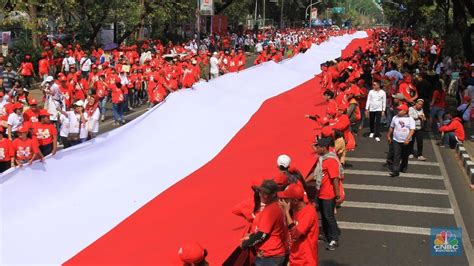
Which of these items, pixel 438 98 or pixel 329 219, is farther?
pixel 438 98

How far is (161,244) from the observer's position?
6266mm

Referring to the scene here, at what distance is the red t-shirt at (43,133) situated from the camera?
10305mm

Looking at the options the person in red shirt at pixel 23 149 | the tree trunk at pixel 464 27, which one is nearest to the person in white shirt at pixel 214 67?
the tree trunk at pixel 464 27

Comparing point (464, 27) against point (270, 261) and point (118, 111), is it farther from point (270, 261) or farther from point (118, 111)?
point (270, 261)

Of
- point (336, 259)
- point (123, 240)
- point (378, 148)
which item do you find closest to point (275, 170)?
point (336, 259)

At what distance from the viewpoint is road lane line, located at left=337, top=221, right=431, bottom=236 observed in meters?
8.99

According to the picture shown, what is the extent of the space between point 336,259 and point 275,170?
171cm

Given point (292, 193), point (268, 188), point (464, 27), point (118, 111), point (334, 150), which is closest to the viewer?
point (268, 188)

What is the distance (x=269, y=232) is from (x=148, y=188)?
2754mm

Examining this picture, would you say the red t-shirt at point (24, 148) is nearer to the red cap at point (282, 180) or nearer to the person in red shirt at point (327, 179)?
the red cap at point (282, 180)

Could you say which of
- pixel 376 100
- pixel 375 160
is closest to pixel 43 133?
pixel 375 160

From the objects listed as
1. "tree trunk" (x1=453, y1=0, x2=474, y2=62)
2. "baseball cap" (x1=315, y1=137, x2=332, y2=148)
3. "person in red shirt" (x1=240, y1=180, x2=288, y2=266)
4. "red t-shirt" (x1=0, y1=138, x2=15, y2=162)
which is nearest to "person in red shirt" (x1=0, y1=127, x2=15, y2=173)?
"red t-shirt" (x1=0, y1=138, x2=15, y2=162)

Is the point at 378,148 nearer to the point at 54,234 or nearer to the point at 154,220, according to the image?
the point at 154,220

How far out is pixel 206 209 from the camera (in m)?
7.32
